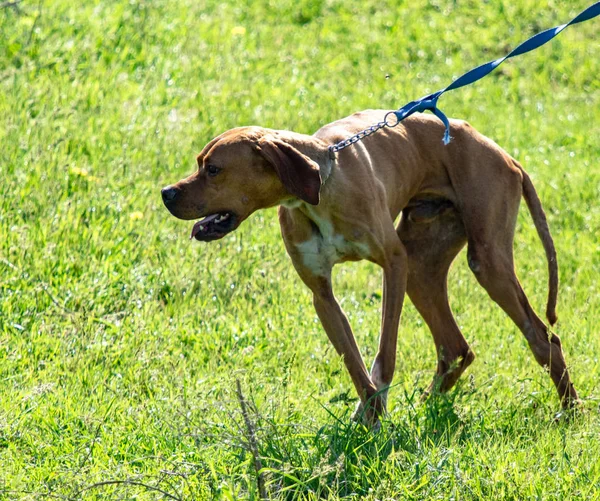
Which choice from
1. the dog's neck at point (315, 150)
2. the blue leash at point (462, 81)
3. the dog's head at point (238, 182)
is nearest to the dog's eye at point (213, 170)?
the dog's head at point (238, 182)

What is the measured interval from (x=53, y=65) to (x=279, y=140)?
479cm

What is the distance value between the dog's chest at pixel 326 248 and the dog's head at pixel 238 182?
0.34 m

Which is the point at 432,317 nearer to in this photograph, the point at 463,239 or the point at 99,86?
the point at 463,239

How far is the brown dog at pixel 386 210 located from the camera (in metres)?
4.66

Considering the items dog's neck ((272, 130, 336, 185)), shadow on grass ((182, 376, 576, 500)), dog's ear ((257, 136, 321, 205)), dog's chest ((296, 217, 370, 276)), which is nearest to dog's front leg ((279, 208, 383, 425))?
dog's chest ((296, 217, 370, 276))

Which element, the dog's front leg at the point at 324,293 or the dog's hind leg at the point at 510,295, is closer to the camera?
the dog's front leg at the point at 324,293

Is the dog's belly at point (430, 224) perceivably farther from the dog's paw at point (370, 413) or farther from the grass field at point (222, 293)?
the dog's paw at point (370, 413)

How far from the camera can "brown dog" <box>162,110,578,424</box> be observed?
466 centimetres

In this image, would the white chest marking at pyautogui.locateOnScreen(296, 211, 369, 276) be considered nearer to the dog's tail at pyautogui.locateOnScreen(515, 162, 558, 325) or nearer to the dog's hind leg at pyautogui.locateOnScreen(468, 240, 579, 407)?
Result: the dog's hind leg at pyautogui.locateOnScreen(468, 240, 579, 407)

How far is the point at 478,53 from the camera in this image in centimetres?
1245

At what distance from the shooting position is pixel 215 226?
4.69 metres

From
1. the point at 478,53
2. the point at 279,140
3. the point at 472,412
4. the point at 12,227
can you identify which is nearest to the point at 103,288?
the point at 12,227

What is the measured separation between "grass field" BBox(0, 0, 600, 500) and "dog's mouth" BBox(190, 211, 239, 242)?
0.76 m

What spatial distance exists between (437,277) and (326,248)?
1115mm
